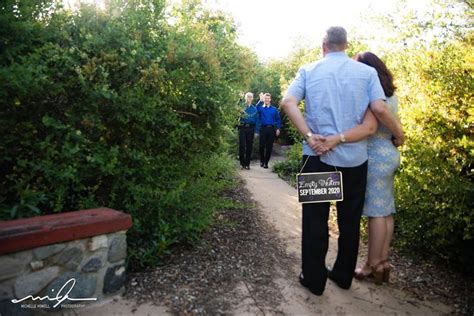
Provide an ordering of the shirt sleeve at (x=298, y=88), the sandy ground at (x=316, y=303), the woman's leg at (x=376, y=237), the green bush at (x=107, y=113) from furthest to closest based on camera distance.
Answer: the woman's leg at (x=376, y=237) → the green bush at (x=107, y=113) → the shirt sleeve at (x=298, y=88) → the sandy ground at (x=316, y=303)

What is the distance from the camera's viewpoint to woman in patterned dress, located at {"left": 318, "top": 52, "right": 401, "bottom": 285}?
2924mm

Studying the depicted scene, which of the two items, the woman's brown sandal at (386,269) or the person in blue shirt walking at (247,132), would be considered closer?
the woman's brown sandal at (386,269)

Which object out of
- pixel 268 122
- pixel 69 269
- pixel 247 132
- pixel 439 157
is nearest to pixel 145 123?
pixel 69 269

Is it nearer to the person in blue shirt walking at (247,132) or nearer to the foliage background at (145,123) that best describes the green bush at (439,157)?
the foliage background at (145,123)

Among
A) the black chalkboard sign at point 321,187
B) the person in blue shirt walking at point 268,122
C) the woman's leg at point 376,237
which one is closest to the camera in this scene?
the black chalkboard sign at point 321,187

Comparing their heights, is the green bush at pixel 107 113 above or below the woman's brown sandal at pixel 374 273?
above

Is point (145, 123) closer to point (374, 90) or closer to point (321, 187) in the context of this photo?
point (321, 187)

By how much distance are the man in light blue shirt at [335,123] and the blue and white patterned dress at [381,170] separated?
0.17m

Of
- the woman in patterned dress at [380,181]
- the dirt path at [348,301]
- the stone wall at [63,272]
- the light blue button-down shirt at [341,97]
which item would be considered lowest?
the dirt path at [348,301]

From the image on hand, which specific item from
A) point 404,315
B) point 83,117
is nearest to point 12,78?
point 83,117

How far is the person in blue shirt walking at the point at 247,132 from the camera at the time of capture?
854cm

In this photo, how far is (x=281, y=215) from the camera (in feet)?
16.1

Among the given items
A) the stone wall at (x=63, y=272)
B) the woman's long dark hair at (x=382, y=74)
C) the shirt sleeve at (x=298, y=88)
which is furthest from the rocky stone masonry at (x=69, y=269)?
the woman's long dark hair at (x=382, y=74)

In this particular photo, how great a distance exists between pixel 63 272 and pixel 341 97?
2.20 m
